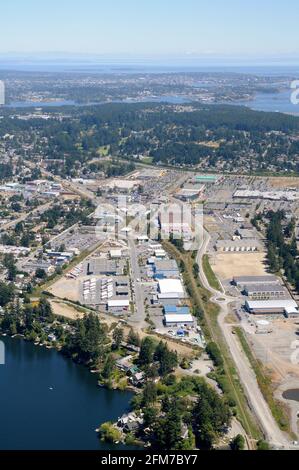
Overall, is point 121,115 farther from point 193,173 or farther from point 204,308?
point 204,308

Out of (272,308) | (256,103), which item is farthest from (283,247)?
(256,103)

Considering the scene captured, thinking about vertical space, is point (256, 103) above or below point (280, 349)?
above

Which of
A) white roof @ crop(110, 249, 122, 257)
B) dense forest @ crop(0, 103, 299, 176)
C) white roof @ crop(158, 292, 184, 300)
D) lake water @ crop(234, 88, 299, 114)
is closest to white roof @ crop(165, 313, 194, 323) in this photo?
white roof @ crop(158, 292, 184, 300)

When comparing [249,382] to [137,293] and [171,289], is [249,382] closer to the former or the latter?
[171,289]

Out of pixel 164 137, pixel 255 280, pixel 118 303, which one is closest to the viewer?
pixel 118 303

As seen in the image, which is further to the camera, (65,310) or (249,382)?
(65,310)

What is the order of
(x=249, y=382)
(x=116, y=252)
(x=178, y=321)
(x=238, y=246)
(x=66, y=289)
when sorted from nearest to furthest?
(x=249, y=382) < (x=178, y=321) < (x=66, y=289) < (x=116, y=252) < (x=238, y=246)
